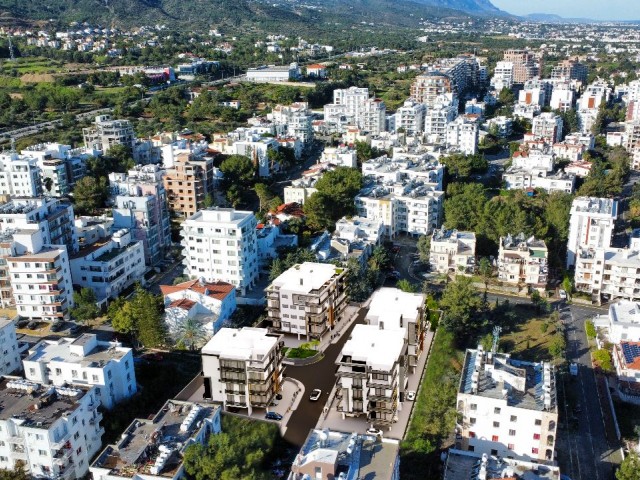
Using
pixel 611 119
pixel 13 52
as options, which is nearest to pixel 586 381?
pixel 611 119

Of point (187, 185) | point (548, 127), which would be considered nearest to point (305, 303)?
point (187, 185)

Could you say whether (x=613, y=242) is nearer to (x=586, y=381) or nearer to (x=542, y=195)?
(x=542, y=195)

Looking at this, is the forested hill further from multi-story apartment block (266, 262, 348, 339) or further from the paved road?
the paved road

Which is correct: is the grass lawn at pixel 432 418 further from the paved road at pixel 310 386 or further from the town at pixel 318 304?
the paved road at pixel 310 386

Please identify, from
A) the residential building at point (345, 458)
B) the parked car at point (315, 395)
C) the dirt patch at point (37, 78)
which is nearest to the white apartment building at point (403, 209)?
the parked car at point (315, 395)

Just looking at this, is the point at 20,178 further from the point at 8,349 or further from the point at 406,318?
the point at 406,318

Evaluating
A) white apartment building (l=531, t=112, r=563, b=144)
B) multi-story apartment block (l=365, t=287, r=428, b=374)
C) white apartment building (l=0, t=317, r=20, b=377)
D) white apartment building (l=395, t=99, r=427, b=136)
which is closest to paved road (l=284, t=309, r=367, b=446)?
multi-story apartment block (l=365, t=287, r=428, b=374)
